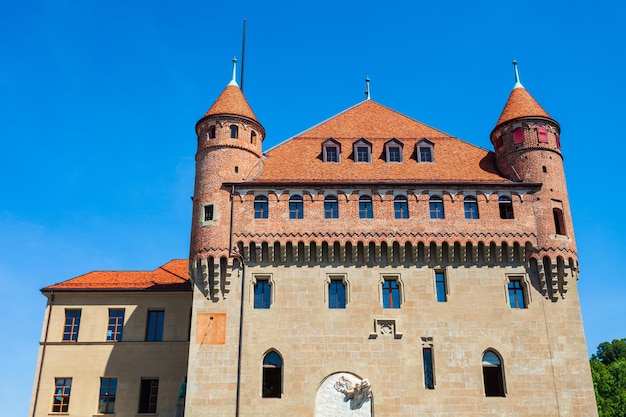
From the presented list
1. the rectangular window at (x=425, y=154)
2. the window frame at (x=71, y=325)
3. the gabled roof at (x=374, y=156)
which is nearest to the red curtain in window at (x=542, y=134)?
the gabled roof at (x=374, y=156)

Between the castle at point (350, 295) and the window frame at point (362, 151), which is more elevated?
the window frame at point (362, 151)

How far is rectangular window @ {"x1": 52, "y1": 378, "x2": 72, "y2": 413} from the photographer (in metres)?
41.3

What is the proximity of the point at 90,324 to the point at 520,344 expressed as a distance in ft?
87.8

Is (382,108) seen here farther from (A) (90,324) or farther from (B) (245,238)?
(A) (90,324)

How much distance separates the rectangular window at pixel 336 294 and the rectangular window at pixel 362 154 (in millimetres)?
8494

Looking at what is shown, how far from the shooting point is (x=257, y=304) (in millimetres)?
37031

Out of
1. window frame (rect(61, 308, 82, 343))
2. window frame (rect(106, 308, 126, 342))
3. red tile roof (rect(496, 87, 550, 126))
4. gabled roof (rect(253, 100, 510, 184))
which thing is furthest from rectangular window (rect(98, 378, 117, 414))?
red tile roof (rect(496, 87, 550, 126))

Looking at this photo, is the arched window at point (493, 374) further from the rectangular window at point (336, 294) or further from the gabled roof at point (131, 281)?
the gabled roof at point (131, 281)

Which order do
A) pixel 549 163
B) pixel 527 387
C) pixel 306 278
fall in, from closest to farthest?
pixel 527 387 → pixel 306 278 → pixel 549 163

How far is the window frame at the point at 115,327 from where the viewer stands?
4303cm

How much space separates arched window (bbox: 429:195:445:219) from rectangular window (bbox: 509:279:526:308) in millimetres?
5500

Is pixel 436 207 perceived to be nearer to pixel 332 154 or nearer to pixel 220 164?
pixel 332 154

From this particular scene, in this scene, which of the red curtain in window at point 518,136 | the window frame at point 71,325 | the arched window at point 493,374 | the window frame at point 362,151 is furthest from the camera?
the window frame at point 71,325

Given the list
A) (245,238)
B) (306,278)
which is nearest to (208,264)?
(245,238)
